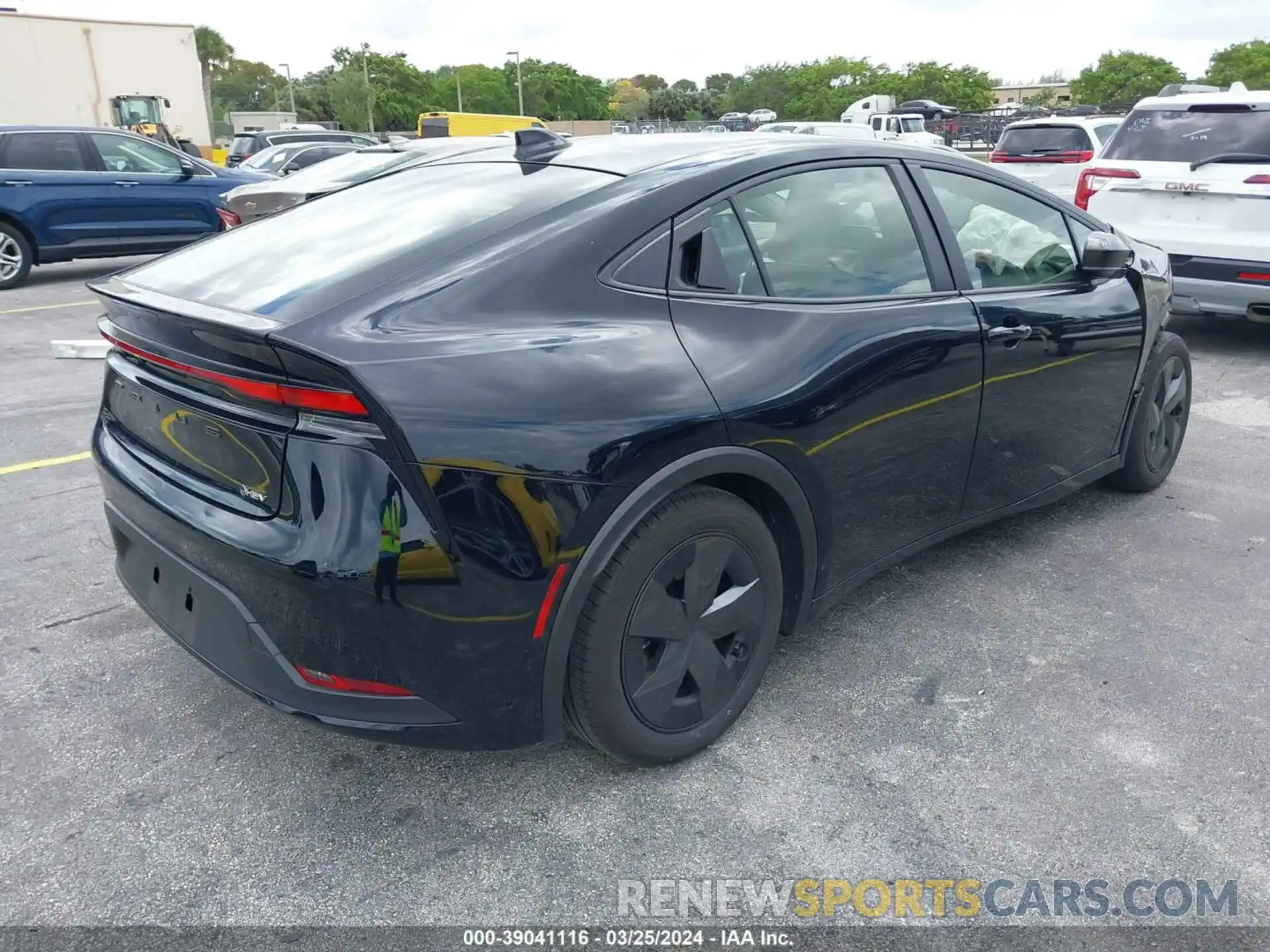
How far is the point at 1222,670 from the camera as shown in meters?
3.06

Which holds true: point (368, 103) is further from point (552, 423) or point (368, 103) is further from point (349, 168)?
point (552, 423)

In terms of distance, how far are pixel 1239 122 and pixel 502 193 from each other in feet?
20.8

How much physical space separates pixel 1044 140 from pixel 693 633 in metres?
12.5

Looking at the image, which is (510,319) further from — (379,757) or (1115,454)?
(1115,454)

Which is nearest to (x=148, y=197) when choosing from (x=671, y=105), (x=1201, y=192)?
(x=1201, y=192)

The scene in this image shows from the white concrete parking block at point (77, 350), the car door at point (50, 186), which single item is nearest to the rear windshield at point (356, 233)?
the white concrete parking block at point (77, 350)

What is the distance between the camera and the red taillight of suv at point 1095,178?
23.7 feet

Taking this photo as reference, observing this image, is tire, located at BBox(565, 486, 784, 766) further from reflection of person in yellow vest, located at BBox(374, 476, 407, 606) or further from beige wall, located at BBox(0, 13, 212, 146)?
beige wall, located at BBox(0, 13, 212, 146)

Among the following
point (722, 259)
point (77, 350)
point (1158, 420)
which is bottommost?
point (77, 350)

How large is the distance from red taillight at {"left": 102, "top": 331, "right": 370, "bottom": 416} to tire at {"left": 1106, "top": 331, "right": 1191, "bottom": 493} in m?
3.41

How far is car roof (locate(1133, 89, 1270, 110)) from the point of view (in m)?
6.80

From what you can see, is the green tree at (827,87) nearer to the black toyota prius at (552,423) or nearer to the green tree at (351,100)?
the green tree at (351,100)

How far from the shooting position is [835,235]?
2938mm

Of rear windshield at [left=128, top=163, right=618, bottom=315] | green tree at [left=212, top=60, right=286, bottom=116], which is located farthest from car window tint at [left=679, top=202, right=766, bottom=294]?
green tree at [left=212, top=60, right=286, bottom=116]
